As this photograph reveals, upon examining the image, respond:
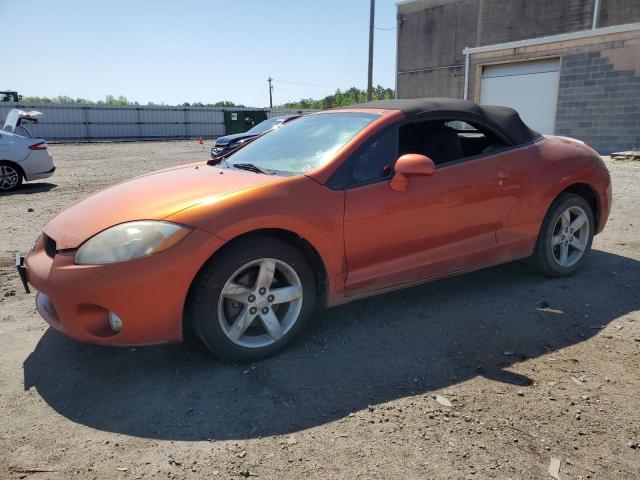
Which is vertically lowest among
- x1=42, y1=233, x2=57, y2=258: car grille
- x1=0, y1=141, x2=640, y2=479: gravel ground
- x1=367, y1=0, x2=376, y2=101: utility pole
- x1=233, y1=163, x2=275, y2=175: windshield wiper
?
x1=0, y1=141, x2=640, y2=479: gravel ground

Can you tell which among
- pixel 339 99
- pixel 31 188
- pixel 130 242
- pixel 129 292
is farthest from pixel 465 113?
pixel 339 99

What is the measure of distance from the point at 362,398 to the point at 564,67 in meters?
16.9

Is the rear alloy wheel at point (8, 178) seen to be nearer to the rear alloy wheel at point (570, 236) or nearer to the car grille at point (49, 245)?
the car grille at point (49, 245)

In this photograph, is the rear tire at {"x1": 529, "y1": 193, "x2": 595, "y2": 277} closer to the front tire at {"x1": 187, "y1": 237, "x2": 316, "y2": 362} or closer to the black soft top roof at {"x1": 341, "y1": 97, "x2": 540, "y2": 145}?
the black soft top roof at {"x1": 341, "y1": 97, "x2": 540, "y2": 145}

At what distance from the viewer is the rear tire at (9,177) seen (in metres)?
10.0

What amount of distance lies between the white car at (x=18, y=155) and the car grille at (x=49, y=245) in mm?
8297

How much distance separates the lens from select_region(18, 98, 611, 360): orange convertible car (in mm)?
2703

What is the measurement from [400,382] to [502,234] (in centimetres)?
169

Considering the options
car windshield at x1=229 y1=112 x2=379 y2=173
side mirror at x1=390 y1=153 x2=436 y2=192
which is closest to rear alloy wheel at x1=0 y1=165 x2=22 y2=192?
car windshield at x1=229 y1=112 x2=379 y2=173

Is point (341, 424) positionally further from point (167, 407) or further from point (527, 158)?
point (527, 158)

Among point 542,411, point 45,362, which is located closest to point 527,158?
point 542,411

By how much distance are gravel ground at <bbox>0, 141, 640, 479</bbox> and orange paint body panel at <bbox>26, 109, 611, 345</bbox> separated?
33 centimetres

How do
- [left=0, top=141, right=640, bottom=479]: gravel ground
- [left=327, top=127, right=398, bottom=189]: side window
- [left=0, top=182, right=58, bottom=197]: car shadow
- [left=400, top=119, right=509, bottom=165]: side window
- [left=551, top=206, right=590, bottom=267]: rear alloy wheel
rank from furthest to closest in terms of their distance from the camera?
[left=0, top=182, right=58, bottom=197]: car shadow, [left=551, top=206, right=590, bottom=267]: rear alloy wheel, [left=400, top=119, right=509, bottom=165]: side window, [left=327, top=127, right=398, bottom=189]: side window, [left=0, top=141, right=640, bottom=479]: gravel ground

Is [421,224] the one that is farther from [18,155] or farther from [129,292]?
[18,155]
